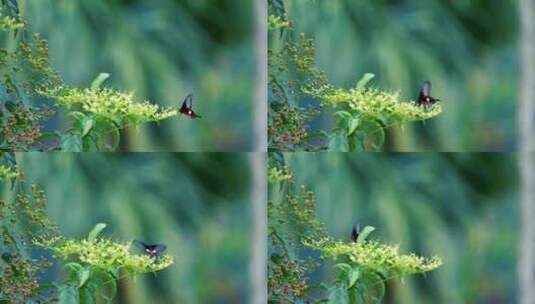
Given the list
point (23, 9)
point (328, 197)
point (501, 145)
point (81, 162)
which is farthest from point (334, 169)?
point (23, 9)

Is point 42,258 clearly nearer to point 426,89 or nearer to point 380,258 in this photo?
point 380,258

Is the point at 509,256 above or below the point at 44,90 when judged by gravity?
below

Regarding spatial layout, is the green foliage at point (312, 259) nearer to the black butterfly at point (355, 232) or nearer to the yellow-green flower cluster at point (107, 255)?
the black butterfly at point (355, 232)

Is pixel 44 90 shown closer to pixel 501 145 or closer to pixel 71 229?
pixel 71 229

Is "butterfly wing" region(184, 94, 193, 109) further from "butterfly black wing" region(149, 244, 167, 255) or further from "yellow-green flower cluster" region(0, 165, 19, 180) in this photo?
"yellow-green flower cluster" region(0, 165, 19, 180)

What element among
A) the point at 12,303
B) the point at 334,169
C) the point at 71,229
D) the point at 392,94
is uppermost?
the point at 392,94

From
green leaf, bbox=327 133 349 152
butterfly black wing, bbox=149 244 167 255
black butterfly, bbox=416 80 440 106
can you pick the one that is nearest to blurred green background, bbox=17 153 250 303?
butterfly black wing, bbox=149 244 167 255

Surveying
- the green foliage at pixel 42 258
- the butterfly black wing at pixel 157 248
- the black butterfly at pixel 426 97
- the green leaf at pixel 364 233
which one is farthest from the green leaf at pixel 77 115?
the black butterfly at pixel 426 97
